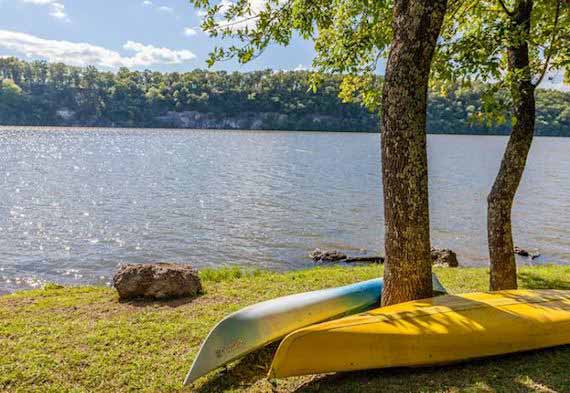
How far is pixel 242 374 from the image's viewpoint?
223 inches

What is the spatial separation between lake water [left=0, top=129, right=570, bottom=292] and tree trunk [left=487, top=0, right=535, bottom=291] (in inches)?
351

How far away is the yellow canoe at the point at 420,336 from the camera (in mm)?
5137

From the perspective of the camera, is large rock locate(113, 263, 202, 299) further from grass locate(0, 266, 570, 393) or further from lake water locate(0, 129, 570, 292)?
lake water locate(0, 129, 570, 292)

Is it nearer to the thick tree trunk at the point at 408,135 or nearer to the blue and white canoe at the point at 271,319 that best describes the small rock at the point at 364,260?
the blue and white canoe at the point at 271,319

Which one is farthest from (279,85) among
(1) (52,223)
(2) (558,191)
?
(1) (52,223)

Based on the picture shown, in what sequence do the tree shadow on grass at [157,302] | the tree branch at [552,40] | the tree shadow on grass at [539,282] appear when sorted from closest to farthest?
the tree branch at [552,40] < the tree shadow on grass at [157,302] < the tree shadow on grass at [539,282]

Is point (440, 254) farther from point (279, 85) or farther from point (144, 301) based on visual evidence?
point (279, 85)

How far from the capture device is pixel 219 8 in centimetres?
680

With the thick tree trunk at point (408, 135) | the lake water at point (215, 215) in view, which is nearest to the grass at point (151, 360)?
the thick tree trunk at point (408, 135)

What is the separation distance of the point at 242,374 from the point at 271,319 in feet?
2.57

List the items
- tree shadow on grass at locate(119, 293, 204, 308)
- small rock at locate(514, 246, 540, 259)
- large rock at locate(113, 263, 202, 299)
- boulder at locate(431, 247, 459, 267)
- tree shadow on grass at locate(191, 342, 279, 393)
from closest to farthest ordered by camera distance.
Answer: tree shadow on grass at locate(191, 342, 279, 393) → tree shadow on grass at locate(119, 293, 204, 308) → large rock at locate(113, 263, 202, 299) → boulder at locate(431, 247, 459, 267) → small rock at locate(514, 246, 540, 259)

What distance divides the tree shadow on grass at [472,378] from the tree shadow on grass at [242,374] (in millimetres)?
653

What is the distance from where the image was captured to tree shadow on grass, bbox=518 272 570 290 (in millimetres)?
10039

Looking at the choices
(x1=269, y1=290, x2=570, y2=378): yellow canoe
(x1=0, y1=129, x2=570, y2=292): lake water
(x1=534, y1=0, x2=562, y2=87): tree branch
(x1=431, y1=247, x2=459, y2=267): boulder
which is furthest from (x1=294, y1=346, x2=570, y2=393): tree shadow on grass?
(x1=0, y1=129, x2=570, y2=292): lake water
